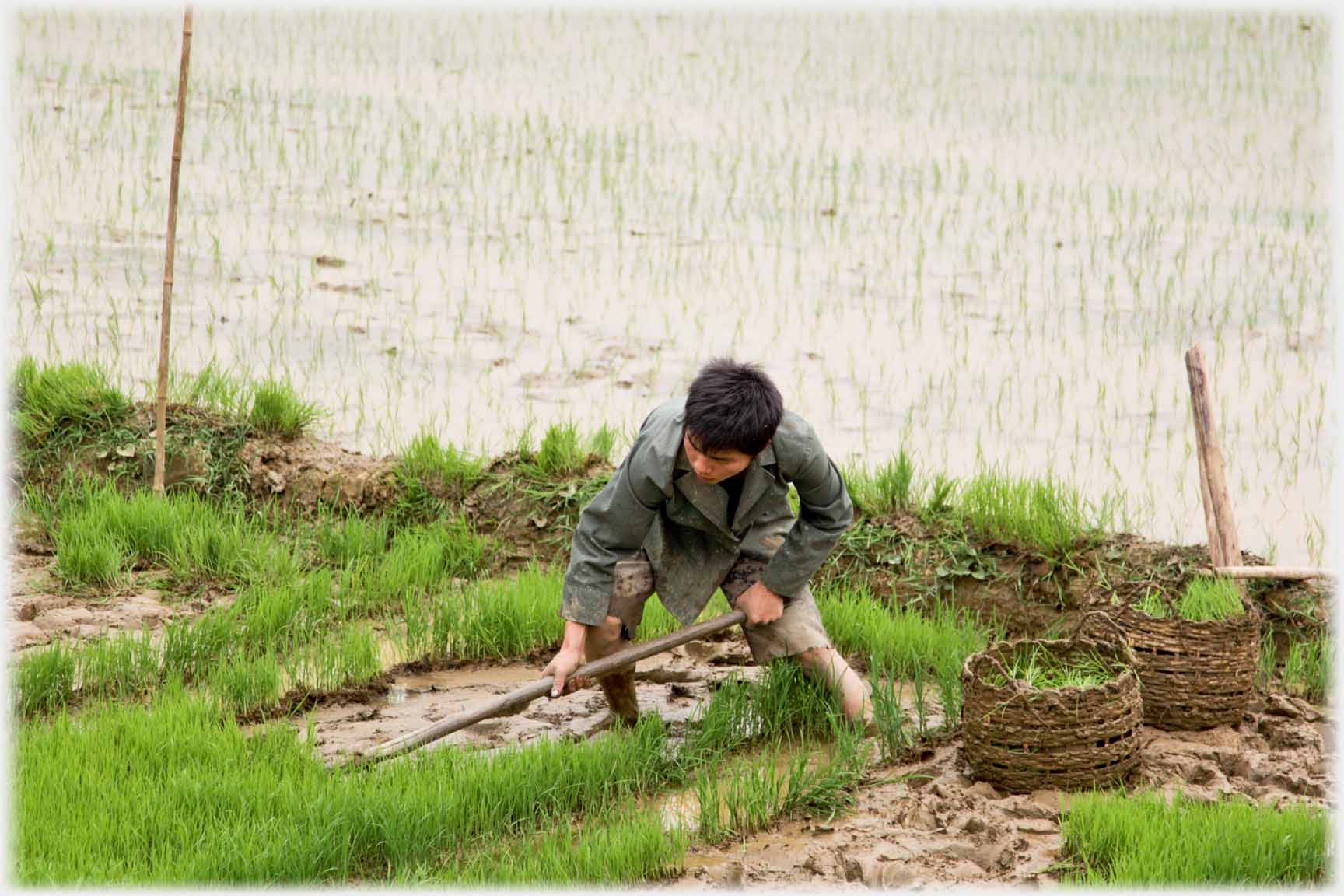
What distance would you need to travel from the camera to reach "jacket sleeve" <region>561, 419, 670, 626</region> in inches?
137

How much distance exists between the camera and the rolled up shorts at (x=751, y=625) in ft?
12.2

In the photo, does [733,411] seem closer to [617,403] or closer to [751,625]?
[751,625]

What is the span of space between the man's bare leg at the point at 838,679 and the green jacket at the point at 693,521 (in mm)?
189

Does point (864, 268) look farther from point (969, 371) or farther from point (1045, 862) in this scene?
point (1045, 862)

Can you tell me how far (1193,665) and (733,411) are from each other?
1.59 m

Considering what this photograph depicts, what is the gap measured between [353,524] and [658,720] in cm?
177

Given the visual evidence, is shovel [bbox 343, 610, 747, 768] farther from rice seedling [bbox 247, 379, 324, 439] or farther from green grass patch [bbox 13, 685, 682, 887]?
rice seedling [bbox 247, 379, 324, 439]

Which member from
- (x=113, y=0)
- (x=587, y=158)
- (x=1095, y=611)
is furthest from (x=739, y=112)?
(x=1095, y=611)

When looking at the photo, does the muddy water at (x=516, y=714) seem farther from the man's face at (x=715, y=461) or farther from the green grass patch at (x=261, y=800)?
the man's face at (x=715, y=461)

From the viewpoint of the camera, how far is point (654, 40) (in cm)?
1033

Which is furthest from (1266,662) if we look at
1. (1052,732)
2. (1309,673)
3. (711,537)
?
(711,537)

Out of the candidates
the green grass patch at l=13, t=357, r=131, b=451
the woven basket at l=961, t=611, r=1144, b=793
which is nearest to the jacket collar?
the woven basket at l=961, t=611, r=1144, b=793

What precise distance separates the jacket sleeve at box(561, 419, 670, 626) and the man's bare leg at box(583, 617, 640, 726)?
130mm

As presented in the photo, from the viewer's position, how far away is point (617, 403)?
583cm
